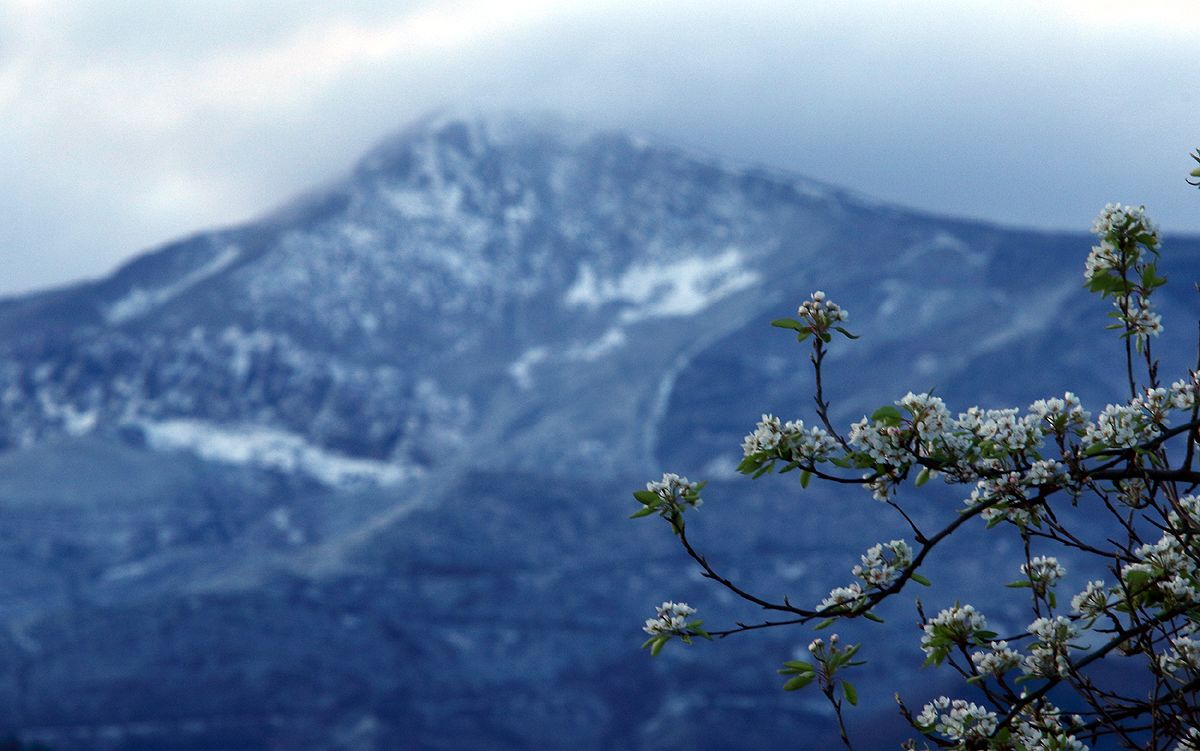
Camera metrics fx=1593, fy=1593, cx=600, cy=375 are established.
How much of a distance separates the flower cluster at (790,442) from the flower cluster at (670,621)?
2.20ft

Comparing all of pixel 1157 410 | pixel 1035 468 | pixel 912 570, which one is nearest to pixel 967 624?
pixel 912 570

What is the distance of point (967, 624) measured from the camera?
6039 mm

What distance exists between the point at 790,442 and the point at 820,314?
0.49 metres

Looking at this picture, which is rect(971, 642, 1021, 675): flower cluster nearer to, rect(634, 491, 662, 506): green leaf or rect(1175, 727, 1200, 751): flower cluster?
rect(1175, 727, 1200, 751): flower cluster

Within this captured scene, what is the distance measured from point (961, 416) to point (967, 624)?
0.79 meters

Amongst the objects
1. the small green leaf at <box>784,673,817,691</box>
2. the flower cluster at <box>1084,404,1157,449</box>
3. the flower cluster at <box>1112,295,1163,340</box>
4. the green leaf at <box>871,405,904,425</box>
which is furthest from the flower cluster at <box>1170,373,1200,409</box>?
the small green leaf at <box>784,673,817,691</box>

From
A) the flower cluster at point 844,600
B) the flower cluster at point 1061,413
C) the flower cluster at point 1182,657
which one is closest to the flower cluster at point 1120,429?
the flower cluster at point 1061,413

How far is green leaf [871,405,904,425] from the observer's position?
574 cm

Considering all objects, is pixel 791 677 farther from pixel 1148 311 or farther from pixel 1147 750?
pixel 1148 311

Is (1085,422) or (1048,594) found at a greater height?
(1085,422)

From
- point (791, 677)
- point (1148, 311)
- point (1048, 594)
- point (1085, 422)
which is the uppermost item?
point (1148, 311)

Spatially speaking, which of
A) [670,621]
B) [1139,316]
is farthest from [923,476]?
[1139,316]

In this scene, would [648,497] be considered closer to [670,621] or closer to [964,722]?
[670,621]

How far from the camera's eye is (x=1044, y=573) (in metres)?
6.36
